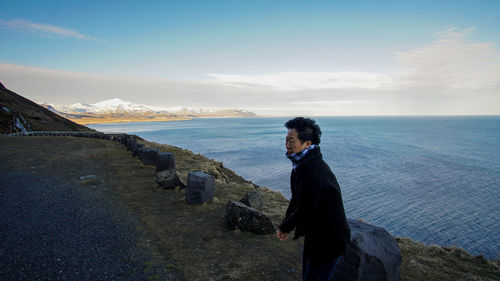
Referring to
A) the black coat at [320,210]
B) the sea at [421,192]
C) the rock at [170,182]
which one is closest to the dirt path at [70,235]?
the rock at [170,182]

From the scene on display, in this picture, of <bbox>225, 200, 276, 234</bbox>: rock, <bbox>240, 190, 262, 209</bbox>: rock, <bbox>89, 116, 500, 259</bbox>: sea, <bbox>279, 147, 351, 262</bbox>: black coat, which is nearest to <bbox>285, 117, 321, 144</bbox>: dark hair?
<bbox>279, 147, 351, 262</bbox>: black coat

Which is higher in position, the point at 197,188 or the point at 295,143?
the point at 295,143

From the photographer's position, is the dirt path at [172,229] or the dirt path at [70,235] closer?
the dirt path at [70,235]

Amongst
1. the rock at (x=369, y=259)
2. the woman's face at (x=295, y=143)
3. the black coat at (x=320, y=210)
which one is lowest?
the rock at (x=369, y=259)

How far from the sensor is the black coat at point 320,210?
2.84 metres

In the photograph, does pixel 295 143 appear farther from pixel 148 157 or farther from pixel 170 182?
pixel 148 157

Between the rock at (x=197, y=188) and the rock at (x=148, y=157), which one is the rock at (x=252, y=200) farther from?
the rock at (x=148, y=157)

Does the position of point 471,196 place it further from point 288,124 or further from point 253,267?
point 288,124

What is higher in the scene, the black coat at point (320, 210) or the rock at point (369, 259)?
the black coat at point (320, 210)

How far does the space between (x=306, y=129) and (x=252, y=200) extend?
6321 millimetres

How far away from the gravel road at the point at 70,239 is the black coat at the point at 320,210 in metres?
3.30

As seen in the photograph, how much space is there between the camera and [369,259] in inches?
161

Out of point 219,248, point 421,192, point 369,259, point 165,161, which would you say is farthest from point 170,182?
point 421,192

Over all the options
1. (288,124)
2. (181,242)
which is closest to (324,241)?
(288,124)
